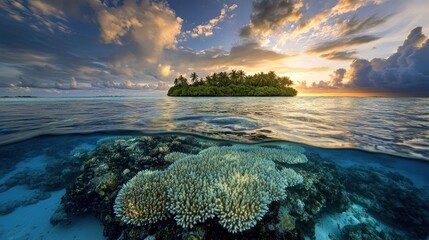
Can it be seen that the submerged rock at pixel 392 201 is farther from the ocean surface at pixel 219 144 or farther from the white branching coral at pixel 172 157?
the white branching coral at pixel 172 157

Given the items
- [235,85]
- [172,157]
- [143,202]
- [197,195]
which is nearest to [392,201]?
[197,195]

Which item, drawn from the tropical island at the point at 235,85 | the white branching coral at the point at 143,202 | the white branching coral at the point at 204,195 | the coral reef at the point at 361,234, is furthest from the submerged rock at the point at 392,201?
the tropical island at the point at 235,85

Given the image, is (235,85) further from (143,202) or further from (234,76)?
(143,202)

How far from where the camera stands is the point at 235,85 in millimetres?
65938

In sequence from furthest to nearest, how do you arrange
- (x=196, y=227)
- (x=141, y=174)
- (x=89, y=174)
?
(x=89, y=174) < (x=141, y=174) < (x=196, y=227)

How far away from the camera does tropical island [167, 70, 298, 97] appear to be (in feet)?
209

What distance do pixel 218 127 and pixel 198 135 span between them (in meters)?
1.23

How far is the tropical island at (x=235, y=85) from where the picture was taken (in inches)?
2514

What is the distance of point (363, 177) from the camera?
9516mm

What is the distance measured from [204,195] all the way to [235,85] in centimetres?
6428

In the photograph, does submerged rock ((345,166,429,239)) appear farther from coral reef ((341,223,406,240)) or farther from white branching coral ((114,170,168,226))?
white branching coral ((114,170,168,226))

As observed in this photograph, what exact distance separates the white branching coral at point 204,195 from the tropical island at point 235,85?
5908cm

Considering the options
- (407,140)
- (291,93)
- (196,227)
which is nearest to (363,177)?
(407,140)

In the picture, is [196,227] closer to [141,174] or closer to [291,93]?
[141,174]
